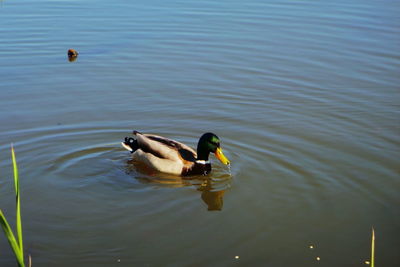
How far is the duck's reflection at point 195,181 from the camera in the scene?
8.33 m

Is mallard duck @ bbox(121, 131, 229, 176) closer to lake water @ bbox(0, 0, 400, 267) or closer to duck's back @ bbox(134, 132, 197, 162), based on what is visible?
duck's back @ bbox(134, 132, 197, 162)

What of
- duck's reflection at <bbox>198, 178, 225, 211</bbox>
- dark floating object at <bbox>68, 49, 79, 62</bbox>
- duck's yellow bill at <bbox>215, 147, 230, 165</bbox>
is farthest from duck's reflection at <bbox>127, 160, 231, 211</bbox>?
dark floating object at <bbox>68, 49, 79, 62</bbox>

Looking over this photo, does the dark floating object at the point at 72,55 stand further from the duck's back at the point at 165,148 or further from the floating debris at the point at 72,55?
the duck's back at the point at 165,148

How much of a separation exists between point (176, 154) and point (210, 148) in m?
0.49

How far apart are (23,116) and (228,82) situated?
3795 millimetres

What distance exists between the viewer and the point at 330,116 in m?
10.5

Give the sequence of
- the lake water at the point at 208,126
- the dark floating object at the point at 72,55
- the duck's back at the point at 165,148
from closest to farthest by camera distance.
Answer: the lake water at the point at 208,126 → the duck's back at the point at 165,148 → the dark floating object at the point at 72,55

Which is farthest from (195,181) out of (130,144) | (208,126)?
(208,126)

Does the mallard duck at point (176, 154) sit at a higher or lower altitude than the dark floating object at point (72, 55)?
lower

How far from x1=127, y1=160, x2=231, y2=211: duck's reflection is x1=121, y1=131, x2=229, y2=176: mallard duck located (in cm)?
10

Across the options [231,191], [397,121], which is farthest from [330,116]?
[231,191]

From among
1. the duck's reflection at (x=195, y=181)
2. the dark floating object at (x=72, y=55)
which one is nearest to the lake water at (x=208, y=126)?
the duck's reflection at (x=195, y=181)

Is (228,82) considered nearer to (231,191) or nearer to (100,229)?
(231,191)

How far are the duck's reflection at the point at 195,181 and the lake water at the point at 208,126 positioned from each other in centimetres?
3
